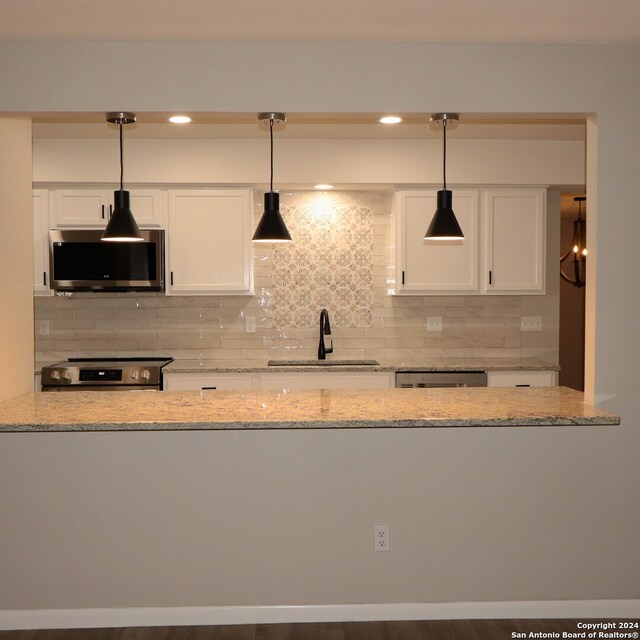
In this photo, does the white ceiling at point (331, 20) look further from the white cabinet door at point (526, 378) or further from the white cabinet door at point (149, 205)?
the white cabinet door at point (526, 378)

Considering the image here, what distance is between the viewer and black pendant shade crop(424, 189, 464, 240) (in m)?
3.28

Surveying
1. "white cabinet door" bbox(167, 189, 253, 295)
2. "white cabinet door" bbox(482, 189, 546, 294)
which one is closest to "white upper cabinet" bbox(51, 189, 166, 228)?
"white cabinet door" bbox(167, 189, 253, 295)

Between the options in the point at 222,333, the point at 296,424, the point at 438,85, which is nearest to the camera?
the point at 296,424

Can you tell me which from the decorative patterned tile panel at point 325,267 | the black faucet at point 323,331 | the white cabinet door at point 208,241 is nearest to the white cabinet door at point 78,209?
the white cabinet door at point 208,241

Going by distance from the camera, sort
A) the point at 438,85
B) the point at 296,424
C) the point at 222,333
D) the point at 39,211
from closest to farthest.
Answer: the point at 296,424, the point at 438,85, the point at 39,211, the point at 222,333

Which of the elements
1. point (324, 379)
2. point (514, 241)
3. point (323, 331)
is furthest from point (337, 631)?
point (514, 241)

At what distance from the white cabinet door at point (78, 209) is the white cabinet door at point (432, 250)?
2.18m

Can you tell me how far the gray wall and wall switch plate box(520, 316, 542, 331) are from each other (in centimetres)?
257

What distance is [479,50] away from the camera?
3037 mm

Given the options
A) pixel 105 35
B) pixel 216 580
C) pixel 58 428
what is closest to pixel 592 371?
pixel 216 580

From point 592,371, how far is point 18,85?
9.13 feet

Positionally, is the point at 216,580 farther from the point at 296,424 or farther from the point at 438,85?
the point at 438,85

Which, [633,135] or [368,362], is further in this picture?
[368,362]

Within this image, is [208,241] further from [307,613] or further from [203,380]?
[307,613]
